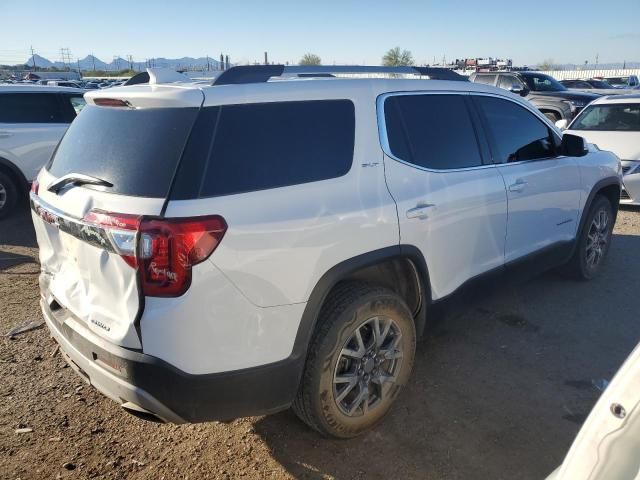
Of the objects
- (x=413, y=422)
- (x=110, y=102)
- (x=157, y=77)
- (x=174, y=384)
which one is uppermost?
(x=157, y=77)

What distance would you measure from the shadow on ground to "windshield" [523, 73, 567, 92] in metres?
12.2

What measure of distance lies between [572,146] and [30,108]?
721 centimetres

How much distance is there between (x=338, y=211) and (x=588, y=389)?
6.74ft

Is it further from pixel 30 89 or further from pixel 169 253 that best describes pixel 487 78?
A: pixel 169 253

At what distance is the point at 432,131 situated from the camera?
3.30 m

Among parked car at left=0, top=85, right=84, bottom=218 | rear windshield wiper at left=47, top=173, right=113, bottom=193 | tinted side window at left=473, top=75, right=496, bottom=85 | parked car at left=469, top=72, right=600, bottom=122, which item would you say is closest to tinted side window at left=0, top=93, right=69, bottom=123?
parked car at left=0, top=85, right=84, bottom=218

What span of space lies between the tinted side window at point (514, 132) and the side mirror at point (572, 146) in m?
0.13

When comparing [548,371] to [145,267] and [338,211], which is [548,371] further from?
Result: [145,267]

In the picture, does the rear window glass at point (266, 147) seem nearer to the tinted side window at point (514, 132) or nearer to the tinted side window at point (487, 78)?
the tinted side window at point (514, 132)

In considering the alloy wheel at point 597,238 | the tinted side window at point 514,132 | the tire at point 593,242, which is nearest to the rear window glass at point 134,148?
the tinted side window at point 514,132

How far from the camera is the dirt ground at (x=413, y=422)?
2.70m

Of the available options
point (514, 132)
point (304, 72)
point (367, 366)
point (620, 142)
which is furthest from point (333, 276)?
point (620, 142)

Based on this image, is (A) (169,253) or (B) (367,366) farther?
(B) (367,366)

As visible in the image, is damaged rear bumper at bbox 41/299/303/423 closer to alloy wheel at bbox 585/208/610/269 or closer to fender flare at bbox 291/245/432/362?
fender flare at bbox 291/245/432/362
